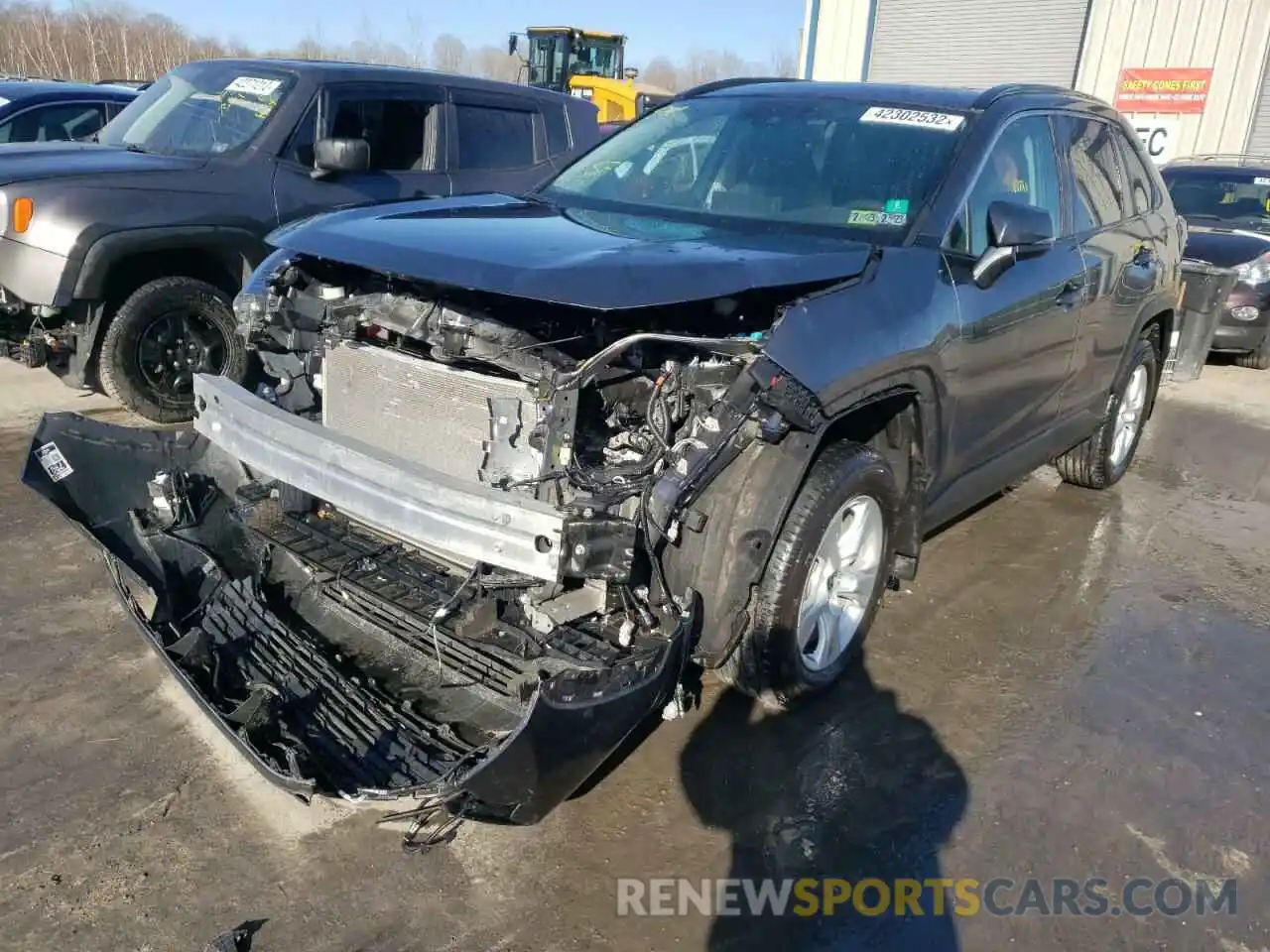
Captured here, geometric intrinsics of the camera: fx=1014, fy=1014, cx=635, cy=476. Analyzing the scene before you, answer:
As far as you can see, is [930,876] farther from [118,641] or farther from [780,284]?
[118,641]

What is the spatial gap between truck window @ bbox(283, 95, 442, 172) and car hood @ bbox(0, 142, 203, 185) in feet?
2.06

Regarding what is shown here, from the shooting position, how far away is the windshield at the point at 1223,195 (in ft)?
34.2

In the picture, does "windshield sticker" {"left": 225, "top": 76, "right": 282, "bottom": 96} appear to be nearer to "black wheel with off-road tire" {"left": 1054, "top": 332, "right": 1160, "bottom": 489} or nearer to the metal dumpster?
"black wheel with off-road tire" {"left": 1054, "top": 332, "right": 1160, "bottom": 489}

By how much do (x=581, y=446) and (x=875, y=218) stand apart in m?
1.42

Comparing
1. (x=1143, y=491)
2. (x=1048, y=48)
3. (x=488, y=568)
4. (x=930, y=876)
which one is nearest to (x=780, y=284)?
(x=488, y=568)

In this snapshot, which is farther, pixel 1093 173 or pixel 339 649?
pixel 1093 173

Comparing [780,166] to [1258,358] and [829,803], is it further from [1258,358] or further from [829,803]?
[1258,358]

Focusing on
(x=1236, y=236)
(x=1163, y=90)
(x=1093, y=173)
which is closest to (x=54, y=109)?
(x=1093, y=173)

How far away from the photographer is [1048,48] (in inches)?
863

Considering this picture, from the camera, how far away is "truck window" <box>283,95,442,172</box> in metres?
Result: 6.17

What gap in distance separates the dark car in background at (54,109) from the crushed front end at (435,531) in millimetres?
6517

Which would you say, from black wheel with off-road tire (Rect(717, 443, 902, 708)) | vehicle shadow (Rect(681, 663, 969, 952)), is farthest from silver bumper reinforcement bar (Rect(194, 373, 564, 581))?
vehicle shadow (Rect(681, 663, 969, 952))

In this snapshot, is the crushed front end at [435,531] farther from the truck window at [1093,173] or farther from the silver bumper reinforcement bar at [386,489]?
the truck window at [1093,173]

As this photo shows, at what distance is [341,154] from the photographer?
578 cm
